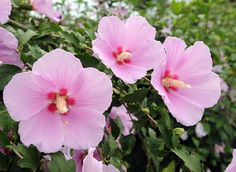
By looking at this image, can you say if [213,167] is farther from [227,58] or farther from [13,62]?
[13,62]

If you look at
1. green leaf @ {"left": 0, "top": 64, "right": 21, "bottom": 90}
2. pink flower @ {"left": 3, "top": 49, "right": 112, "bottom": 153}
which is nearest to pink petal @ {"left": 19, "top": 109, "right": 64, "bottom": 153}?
pink flower @ {"left": 3, "top": 49, "right": 112, "bottom": 153}

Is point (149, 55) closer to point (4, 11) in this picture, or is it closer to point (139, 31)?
point (139, 31)

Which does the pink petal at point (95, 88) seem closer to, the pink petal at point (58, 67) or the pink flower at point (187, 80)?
the pink petal at point (58, 67)

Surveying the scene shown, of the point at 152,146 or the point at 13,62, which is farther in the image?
the point at 152,146

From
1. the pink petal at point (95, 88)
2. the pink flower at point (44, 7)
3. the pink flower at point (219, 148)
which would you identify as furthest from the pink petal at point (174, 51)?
the pink flower at point (219, 148)

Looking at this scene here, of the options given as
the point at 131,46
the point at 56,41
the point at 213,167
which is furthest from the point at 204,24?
the point at 131,46

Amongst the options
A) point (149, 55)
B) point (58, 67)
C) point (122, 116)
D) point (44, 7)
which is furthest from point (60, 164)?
point (44, 7)
